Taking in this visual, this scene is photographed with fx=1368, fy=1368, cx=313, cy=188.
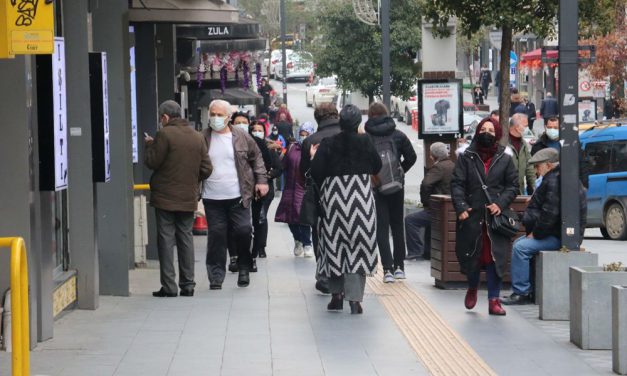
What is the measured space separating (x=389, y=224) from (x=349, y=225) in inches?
102

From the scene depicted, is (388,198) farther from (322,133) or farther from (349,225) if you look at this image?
(349,225)

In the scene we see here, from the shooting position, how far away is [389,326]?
11.2 metres

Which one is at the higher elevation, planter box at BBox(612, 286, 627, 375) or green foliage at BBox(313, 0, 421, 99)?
green foliage at BBox(313, 0, 421, 99)

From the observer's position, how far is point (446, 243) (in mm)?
13516

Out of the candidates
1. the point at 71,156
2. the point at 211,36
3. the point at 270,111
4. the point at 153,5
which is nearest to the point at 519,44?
the point at 270,111

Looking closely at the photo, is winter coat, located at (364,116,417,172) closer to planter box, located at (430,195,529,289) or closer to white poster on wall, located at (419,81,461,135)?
planter box, located at (430,195,529,289)

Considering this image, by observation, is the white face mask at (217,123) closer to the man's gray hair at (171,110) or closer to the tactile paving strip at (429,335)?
the man's gray hair at (171,110)

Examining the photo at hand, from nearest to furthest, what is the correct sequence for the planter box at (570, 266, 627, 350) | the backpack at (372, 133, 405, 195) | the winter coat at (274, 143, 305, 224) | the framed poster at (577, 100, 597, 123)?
1. the planter box at (570, 266, 627, 350)
2. the backpack at (372, 133, 405, 195)
3. the winter coat at (274, 143, 305, 224)
4. the framed poster at (577, 100, 597, 123)

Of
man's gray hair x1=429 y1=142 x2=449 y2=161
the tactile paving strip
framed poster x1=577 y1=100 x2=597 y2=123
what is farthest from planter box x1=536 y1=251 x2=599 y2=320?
framed poster x1=577 y1=100 x2=597 y2=123

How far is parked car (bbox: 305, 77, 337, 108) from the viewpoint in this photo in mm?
62856

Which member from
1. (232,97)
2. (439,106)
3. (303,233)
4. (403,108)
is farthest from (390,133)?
(403,108)

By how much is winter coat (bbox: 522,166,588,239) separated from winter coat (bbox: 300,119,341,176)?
2.08m

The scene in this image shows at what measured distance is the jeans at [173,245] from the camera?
12.9 m

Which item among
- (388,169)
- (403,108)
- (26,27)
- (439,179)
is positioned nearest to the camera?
(26,27)
